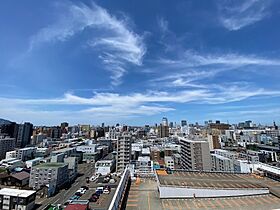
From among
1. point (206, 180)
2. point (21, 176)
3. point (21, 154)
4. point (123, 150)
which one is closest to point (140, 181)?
point (206, 180)

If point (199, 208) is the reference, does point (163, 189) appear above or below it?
above

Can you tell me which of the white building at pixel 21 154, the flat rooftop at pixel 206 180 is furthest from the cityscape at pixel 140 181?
the white building at pixel 21 154

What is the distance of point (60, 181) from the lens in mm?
29109

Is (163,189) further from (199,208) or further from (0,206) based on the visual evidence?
(0,206)

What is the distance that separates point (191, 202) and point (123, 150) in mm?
23739

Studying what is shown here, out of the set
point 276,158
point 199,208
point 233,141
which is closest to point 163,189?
point 199,208

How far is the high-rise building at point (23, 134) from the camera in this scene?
61.4 m

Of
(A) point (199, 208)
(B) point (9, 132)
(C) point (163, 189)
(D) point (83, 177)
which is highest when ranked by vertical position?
(B) point (9, 132)

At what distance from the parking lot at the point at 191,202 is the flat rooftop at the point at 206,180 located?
1.03 m

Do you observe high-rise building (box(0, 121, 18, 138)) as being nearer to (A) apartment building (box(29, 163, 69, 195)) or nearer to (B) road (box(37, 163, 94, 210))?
(B) road (box(37, 163, 94, 210))

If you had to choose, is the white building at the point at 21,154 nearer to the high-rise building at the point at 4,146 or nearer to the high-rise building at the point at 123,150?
the high-rise building at the point at 4,146

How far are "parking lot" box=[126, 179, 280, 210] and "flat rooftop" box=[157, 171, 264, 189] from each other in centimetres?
103

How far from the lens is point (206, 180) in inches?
623

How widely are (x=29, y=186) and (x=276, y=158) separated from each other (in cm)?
5262
